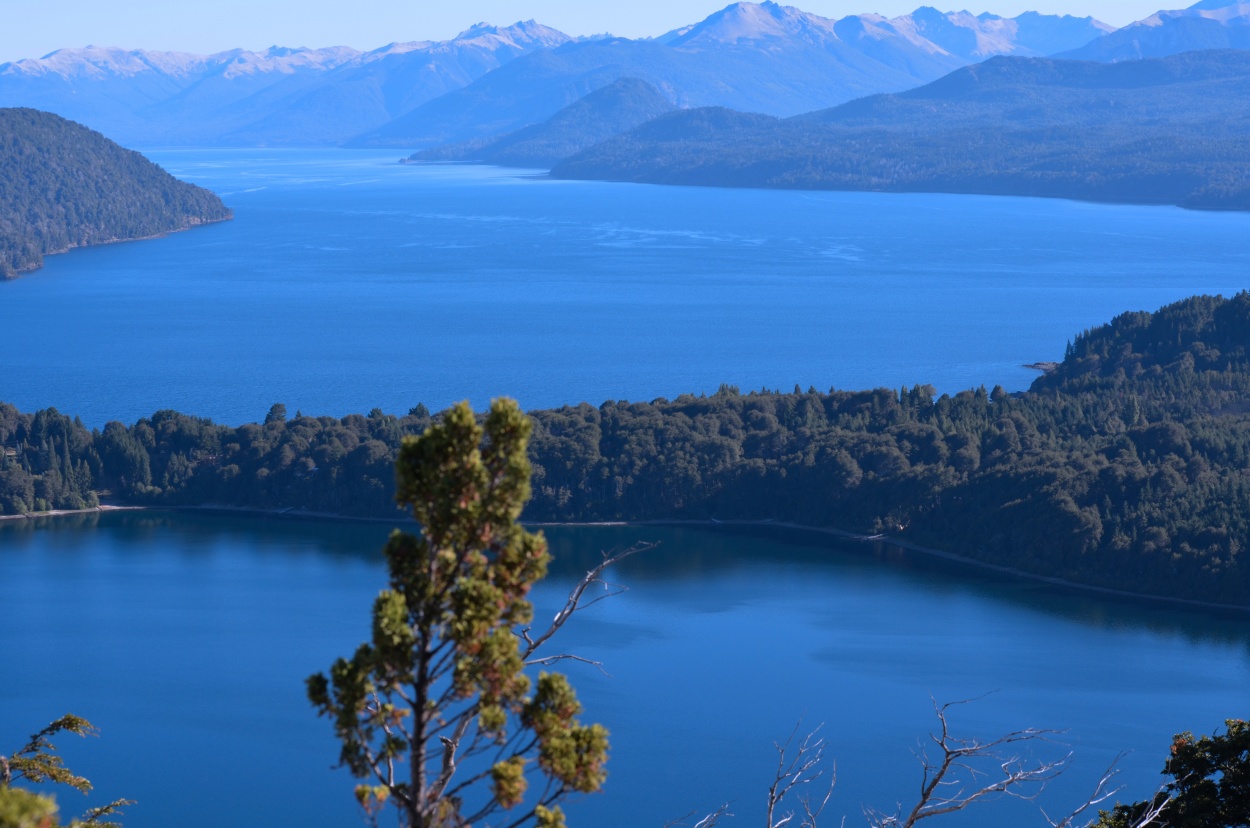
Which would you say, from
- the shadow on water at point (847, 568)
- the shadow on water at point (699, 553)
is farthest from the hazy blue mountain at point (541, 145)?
the shadow on water at point (847, 568)

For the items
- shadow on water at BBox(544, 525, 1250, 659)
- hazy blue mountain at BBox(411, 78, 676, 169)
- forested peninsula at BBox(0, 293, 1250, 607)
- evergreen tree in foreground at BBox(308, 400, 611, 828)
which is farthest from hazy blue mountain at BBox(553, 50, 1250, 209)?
evergreen tree in foreground at BBox(308, 400, 611, 828)

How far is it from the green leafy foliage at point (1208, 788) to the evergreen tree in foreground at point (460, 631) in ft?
18.4

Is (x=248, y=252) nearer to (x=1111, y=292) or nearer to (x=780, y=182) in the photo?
(x=1111, y=292)

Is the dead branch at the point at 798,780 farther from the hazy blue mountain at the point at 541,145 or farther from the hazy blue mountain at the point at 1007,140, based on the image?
the hazy blue mountain at the point at 541,145

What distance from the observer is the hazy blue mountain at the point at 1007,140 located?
393 feet

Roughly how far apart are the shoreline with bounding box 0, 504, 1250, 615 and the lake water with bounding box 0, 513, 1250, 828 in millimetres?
489

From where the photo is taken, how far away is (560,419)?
3819 centimetres

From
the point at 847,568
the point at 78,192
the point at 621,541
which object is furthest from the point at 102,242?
the point at 847,568

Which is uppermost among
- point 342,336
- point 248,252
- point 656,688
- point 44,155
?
Answer: point 44,155

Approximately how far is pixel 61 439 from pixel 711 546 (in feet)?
51.9

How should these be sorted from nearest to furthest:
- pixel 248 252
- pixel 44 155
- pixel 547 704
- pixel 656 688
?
pixel 547 704
pixel 656 688
pixel 248 252
pixel 44 155

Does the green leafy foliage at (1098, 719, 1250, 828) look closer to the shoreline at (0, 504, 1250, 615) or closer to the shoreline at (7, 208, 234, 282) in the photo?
the shoreline at (0, 504, 1250, 615)

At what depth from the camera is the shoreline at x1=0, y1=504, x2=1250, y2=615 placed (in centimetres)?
2954

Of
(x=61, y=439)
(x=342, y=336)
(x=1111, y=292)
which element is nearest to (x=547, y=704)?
(x=61, y=439)
